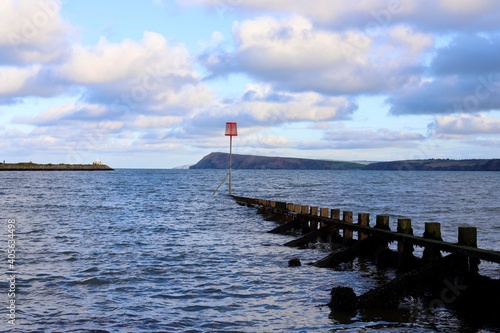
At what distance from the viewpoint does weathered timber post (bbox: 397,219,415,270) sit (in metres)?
12.6

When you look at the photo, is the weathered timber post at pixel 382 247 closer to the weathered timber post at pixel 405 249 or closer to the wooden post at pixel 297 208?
the weathered timber post at pixel 405 249

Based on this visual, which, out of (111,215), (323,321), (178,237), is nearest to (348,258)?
(323,321)

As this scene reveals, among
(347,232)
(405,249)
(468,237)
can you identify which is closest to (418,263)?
(405,249)

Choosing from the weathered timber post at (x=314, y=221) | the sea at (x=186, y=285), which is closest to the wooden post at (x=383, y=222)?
the sea at (x=186, y=285)

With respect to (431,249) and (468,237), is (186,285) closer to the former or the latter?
(431,249)

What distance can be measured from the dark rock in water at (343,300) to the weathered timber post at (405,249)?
332 centimetres

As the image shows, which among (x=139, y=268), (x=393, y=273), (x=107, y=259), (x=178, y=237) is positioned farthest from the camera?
(x=178, y=237)

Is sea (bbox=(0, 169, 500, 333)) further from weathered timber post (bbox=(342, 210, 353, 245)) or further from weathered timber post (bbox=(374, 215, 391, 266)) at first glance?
weathered timber post (bbox=(342, 210, 353, 245))

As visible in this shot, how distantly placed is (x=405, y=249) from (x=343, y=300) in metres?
3.82

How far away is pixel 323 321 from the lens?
9.23m

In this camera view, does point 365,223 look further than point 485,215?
No

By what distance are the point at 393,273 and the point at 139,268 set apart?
267 inches

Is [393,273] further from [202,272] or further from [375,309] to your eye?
[202,272]

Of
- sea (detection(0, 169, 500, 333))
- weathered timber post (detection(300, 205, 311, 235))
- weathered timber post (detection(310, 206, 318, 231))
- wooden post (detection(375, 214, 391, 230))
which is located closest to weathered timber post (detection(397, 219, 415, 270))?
sea (detection(0, 169, 500, 333))
